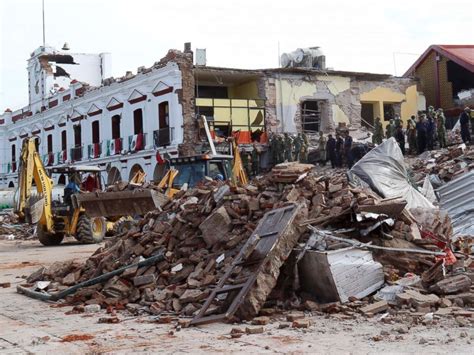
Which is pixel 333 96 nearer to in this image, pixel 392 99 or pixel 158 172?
pixel 392 99

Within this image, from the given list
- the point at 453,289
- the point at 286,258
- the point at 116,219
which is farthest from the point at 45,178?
the point at 453,289

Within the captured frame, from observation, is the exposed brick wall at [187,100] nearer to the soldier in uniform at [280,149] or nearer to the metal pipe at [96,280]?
the soldier in uniform at [280,149]

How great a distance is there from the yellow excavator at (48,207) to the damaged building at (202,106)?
9.96 metres

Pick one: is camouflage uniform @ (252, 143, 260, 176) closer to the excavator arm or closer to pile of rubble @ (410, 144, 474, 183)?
pile of rubble @ (410, 144, 474, 183)

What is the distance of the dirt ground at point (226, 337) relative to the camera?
19.5 feet

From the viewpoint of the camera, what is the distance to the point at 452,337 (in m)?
6.07

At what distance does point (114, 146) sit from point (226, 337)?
28.9m

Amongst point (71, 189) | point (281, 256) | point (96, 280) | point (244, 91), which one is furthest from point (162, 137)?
point (281, 256)

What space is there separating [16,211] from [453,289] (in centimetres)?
1483

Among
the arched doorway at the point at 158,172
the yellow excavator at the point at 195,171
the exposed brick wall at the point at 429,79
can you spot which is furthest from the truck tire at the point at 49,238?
the exposed brick wall at the point at 429,79

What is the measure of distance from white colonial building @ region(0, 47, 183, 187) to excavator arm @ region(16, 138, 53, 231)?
1079cm

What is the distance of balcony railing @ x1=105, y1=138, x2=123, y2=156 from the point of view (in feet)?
112

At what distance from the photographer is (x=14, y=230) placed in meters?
28.8

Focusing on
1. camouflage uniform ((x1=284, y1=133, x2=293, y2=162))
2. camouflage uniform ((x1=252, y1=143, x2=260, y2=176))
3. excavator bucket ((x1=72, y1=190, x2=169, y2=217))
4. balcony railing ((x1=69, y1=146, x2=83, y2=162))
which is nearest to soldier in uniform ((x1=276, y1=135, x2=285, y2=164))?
camouflage uniform ((x1=284, y1=133, x2=293, y2=162))
